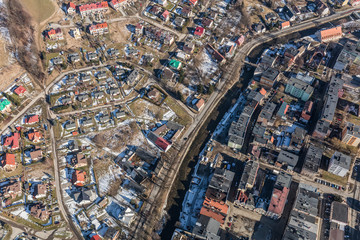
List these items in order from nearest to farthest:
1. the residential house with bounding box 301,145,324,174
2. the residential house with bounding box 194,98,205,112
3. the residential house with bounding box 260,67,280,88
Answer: the residential house with bounding box 301,145,324,174 → the residential house with bounding box 194,98,205,112 → the residential house with bounding box 260,67,280,88

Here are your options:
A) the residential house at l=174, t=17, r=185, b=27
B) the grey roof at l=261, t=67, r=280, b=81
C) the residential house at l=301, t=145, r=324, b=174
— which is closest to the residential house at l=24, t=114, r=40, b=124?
the residential house at l=174, t=17, r=185, b=27

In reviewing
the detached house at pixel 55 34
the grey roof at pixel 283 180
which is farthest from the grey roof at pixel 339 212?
the detached house at pixel 55 34

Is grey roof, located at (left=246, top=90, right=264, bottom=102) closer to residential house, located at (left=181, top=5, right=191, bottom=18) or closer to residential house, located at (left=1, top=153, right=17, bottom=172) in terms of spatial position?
residential house, located at (left=181, top=5, right=191, bottom=18)

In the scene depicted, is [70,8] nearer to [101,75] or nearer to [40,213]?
[101,75]

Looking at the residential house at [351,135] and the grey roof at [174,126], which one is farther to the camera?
the grey roof at [174,126]

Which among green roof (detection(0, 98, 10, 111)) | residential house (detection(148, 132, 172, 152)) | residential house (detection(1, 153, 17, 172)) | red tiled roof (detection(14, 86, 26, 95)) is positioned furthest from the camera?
red tiled roof (detection(14, 86, 26, 95))

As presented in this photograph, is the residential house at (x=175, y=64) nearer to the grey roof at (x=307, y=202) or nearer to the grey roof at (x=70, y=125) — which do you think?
the grey roof at (x=70, y=125)
